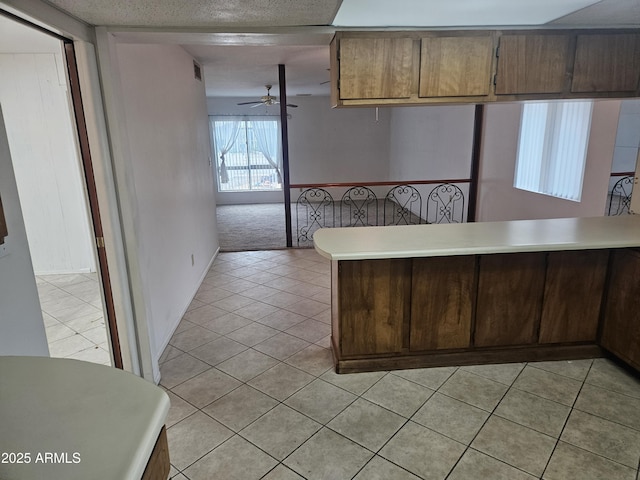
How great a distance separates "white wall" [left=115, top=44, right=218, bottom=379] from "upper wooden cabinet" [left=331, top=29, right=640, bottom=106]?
1.37m

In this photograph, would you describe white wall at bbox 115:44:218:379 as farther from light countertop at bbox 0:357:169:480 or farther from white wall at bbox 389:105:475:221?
white wall at bbox 389:105:475:221

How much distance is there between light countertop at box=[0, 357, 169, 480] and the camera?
78 cm

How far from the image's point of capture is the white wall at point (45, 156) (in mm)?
4184

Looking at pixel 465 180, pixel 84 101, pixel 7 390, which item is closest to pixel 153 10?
pixel 84 101

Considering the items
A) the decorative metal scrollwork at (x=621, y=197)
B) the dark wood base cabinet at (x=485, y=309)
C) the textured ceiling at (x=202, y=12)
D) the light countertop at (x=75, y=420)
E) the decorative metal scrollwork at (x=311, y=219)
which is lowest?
the decorative metal scrollwork at (x=311, y=219)

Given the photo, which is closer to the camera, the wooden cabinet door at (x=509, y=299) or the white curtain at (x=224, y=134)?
the wooden cabinet door at (x=509, y=299)

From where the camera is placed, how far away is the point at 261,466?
187 cm

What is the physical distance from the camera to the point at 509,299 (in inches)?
102

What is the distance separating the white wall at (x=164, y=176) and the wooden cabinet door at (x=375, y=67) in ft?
4.27

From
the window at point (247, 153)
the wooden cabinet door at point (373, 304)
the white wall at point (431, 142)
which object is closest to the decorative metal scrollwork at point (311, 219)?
the window at point (247, 153)

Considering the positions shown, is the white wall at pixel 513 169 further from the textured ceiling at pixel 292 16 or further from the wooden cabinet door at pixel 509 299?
the wooden cabinet door at pixel 509 299

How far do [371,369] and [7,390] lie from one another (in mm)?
2026

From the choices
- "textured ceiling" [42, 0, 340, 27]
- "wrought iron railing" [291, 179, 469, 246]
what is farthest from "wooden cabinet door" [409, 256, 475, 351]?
"wrought iron railing" [291, 179, 469, 246]

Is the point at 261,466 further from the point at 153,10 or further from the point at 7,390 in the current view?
the point at 153,10
